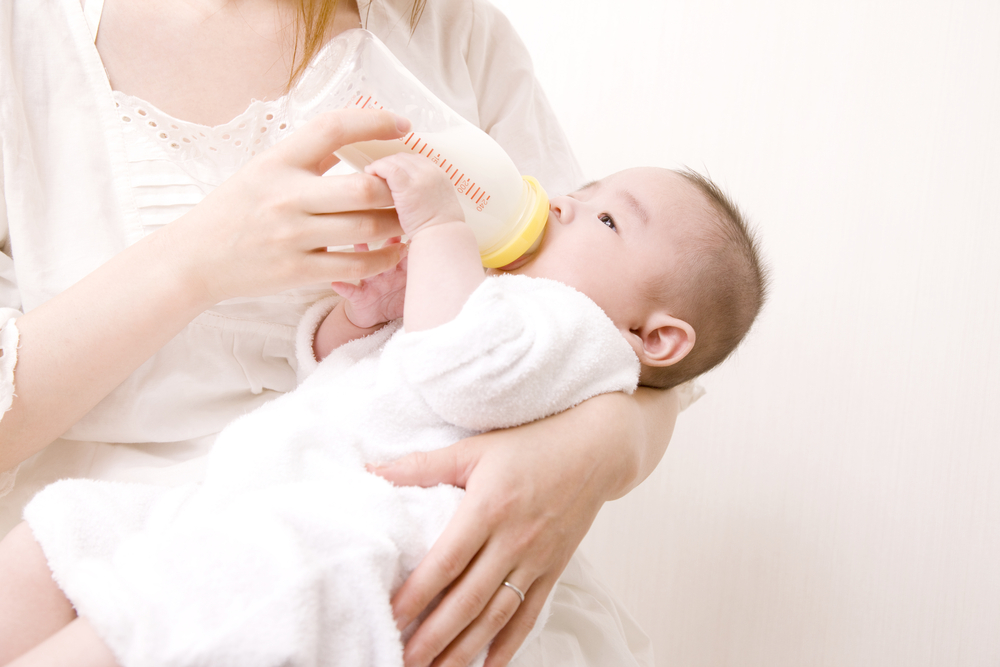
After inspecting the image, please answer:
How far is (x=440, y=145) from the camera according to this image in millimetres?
681

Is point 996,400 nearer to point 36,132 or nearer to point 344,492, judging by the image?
point 344,492

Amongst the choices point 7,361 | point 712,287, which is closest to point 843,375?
point 712,287

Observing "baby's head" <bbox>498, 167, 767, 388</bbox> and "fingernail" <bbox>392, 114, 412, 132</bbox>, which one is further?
"baby's head" <bbox>498, 167, 767, 388</bbox>

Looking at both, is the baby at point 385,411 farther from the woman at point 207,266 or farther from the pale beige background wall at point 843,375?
the pale beige background wall at point 843,375

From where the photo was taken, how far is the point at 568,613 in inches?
34.8

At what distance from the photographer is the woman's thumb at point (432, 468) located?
24.4 inches

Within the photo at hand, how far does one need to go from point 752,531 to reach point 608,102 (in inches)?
40.8

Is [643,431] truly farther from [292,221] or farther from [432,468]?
[292,221]

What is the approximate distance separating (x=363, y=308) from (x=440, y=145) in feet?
0.77

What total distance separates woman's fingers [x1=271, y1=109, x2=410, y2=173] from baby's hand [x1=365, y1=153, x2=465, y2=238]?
3 centimetres

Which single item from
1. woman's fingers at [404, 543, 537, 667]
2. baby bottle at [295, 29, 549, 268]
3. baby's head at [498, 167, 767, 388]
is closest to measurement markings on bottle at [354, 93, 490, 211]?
baby bottle at [295, 29, 549, 268]

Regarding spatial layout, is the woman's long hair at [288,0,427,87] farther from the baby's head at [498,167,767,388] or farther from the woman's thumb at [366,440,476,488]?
the woman's thumb at [366,440,476,488]

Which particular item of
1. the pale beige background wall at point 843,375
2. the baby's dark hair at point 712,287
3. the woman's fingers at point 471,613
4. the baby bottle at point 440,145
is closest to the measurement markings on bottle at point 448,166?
the baby bottle at point 440,145

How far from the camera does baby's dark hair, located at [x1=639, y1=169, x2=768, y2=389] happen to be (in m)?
0.79
